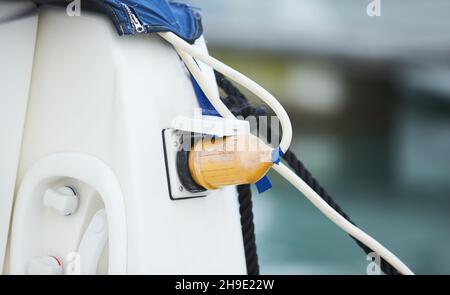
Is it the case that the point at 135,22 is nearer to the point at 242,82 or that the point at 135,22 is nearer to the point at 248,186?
the point at 242,82

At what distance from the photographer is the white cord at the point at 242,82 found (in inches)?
24.0

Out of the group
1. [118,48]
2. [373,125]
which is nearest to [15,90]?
[118,48]

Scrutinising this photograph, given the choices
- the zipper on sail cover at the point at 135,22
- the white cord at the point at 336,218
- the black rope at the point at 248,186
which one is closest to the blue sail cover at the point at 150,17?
the zipper on sail cover at the point at 135,22

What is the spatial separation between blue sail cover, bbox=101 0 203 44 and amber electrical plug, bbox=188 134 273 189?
15 cm

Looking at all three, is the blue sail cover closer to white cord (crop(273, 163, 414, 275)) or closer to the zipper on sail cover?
the zipper on sail cover

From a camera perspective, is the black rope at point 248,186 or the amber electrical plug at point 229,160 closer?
the amber electrical plug at point 229,160

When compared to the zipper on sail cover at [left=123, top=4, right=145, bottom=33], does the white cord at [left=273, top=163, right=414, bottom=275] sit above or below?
below

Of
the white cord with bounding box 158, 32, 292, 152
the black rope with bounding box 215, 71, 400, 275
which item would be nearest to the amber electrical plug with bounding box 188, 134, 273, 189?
the white cord with bounding box 158, 32, 292, 152

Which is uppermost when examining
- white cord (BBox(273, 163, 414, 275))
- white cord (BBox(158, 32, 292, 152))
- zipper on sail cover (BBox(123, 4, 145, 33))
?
zipper on sail cover (BBox(123, 4, 145, 33))

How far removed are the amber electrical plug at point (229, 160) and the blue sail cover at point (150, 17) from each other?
0.50ft

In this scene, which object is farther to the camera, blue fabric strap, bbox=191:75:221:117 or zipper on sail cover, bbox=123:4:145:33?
blue fabric strap, bbox=191:75:221:117

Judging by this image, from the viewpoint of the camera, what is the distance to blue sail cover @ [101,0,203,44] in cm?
63

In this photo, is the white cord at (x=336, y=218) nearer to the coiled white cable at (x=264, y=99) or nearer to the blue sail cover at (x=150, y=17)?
the coiled white cable at (x=264, y=99)
